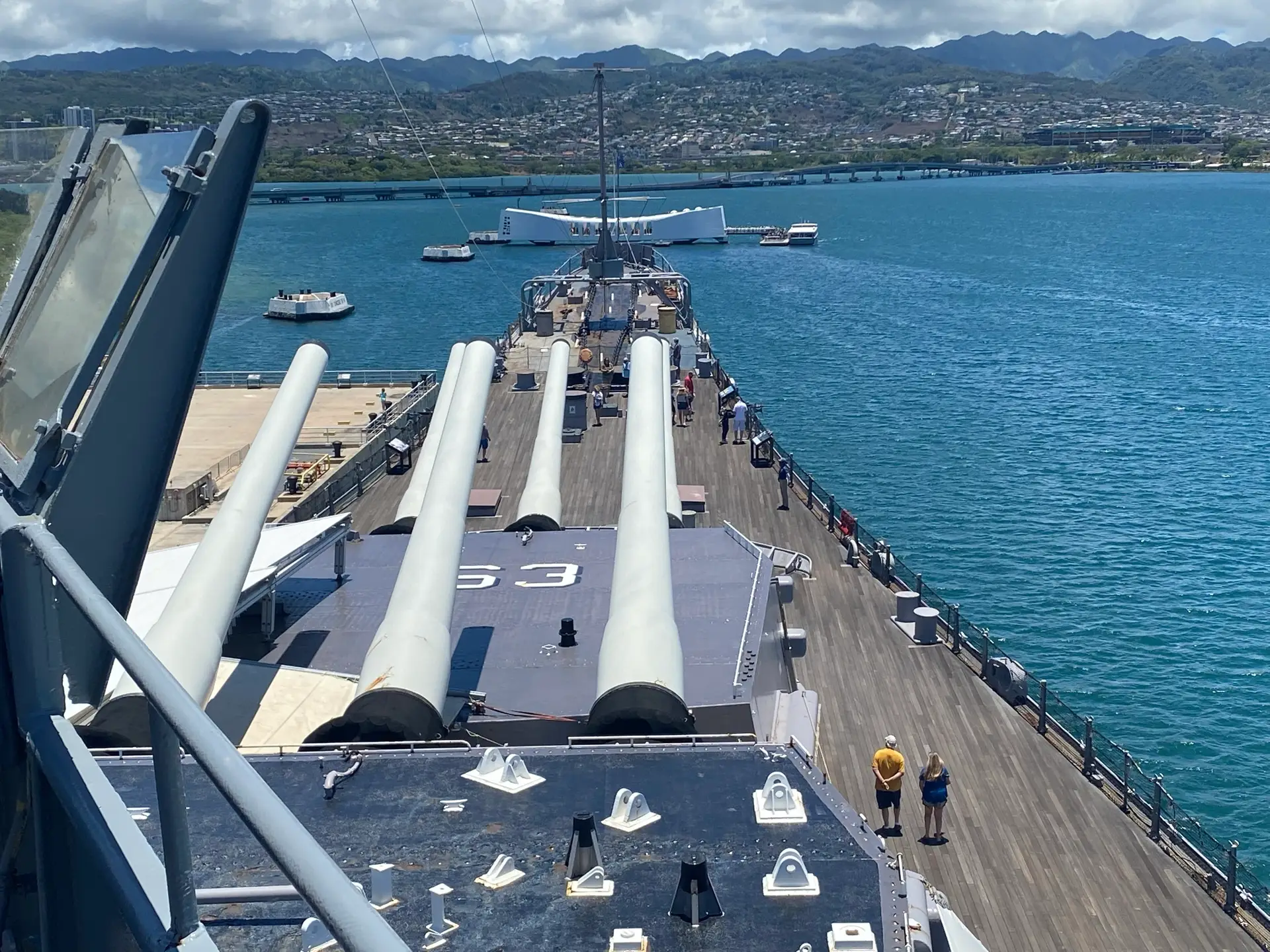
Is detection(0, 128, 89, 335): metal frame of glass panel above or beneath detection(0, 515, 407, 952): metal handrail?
above

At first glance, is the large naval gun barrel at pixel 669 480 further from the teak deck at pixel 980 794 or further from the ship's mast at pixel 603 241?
the ship's mast at pixel 603 241

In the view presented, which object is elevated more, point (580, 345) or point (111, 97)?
point (111, 97)

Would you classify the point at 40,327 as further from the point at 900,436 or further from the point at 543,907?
the point at 900,436

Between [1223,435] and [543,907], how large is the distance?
167 feet

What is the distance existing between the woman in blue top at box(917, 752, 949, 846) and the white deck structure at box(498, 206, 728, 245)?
143 meters

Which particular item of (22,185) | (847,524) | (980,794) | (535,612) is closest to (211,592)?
(535,612)

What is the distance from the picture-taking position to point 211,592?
15086 mm

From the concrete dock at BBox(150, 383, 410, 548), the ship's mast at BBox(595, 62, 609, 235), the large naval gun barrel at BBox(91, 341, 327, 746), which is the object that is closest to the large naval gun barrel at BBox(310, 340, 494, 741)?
the large naval gun barrel at BBox(91, 341, 327, 746)

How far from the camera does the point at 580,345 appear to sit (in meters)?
50.8

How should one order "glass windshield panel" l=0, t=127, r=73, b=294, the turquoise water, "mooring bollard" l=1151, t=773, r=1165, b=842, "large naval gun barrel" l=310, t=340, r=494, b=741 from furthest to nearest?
the turquoise water < "mooring bollard" l=1151, t=773, r=1165, b=842 < "large naval gun barrel" l=310, t=340, r=494, b=741 < "glass windshield panel" l=0, t=127, r=73, b=294

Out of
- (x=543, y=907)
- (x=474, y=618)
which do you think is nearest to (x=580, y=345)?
(x=474, y=618)

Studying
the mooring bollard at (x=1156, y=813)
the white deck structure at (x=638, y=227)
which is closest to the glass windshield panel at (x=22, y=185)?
the mooring bollard at (x=1156, y=813)

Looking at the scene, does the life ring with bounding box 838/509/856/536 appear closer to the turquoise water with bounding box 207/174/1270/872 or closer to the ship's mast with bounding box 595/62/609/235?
the turquoise water with bounding box 207/174/1270/872

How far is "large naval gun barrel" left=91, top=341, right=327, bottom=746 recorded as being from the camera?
13.5 metres
